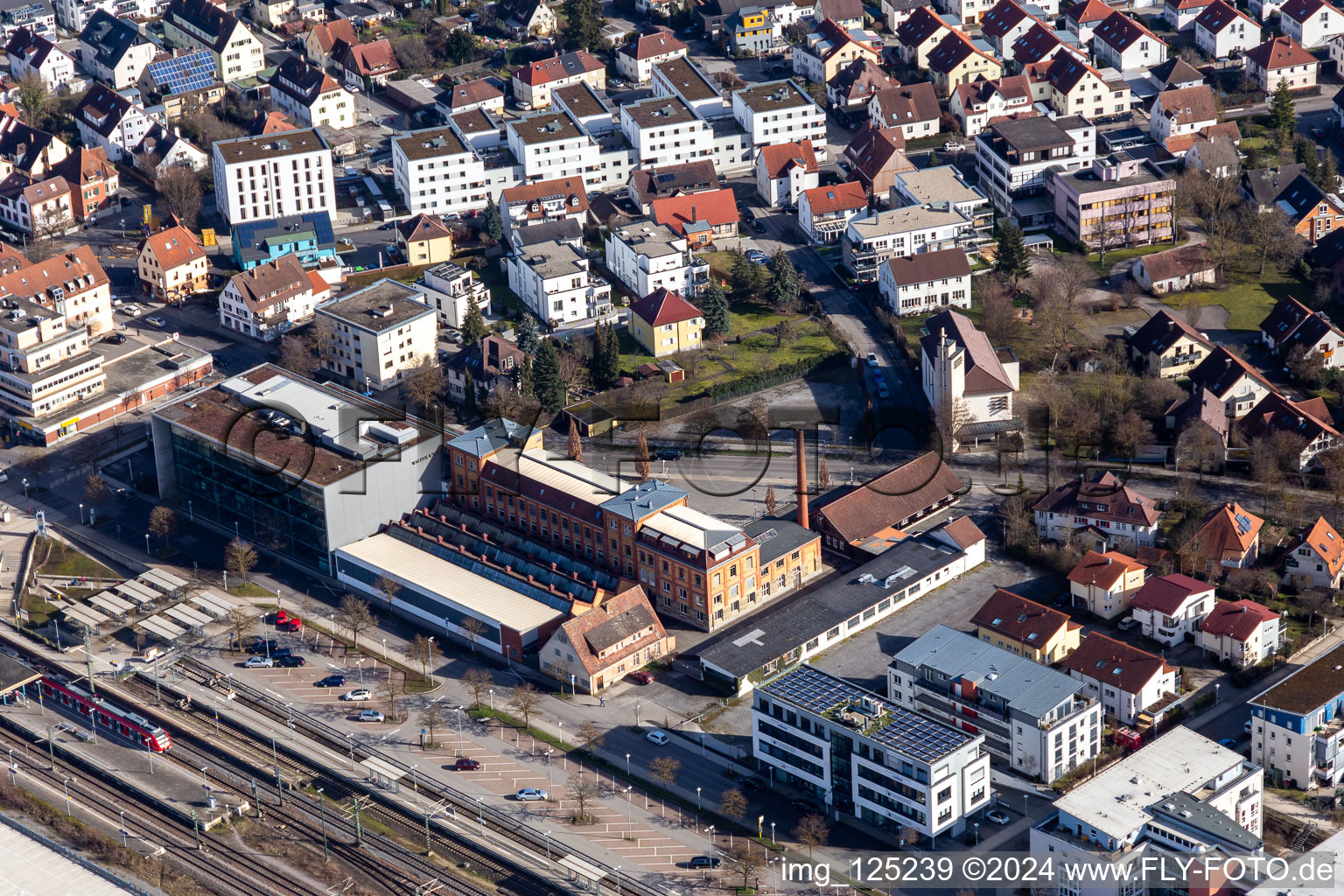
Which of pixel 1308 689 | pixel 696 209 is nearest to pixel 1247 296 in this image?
pixel 696 209

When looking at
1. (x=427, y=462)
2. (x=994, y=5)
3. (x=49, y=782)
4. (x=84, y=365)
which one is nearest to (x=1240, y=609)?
(x=427, y=462)

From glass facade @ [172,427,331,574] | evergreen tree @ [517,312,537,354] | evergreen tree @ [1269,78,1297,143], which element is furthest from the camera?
evergreen tree @ [1269,78,1297,143]

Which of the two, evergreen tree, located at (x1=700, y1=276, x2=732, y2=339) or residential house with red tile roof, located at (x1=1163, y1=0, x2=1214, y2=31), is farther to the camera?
residential house with red tile roof, located at (x1=1163, y1=0, x2=1214, y2=31)

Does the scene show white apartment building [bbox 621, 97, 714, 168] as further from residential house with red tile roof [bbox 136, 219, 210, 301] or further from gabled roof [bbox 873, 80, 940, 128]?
residential house with red tile roof [bbox 136, 219, 210, 301]

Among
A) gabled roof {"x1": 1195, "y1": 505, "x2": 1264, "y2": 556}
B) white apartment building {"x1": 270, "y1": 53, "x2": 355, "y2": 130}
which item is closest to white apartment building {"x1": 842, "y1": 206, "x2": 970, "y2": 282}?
gabled roof {"x1": 1195, "y1": 505, "x2": 1264, "y2": 556}

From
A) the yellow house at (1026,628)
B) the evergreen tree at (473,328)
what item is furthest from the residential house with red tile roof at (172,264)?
the yellow house at (1026,628)

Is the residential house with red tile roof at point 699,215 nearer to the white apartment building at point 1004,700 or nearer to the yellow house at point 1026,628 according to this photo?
the yellow house at point 1026,628
